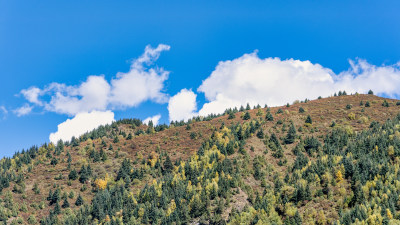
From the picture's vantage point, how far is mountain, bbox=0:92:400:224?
322 ft

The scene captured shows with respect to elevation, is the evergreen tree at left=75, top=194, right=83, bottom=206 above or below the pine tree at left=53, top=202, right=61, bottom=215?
above

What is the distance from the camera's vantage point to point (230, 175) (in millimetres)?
116750

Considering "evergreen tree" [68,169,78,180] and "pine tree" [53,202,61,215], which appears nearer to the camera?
"pine tree" [53,202,61,215]

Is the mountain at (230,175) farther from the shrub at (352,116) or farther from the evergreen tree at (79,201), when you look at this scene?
the shrub at (352,116)

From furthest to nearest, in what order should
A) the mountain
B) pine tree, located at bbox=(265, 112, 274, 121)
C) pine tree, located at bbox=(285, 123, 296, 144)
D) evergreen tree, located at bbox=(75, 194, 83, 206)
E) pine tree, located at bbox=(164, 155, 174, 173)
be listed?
pine tree, located at bbox=(265, 112, 274, 121), pine tree, located at bbox=(285, 123, 296, 144), pine tree, located at bbox=(164, 155, 174, 173), evergreen tree, located at bbox=(75, 194, 83, 206), the mountain

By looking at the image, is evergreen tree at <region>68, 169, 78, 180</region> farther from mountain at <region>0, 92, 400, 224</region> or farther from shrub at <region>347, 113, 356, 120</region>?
shrub at <region>347, 113, 356, 120</region>

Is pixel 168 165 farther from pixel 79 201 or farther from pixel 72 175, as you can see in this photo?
pixel 72 175

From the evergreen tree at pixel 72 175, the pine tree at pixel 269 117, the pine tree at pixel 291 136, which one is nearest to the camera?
the evergreen tree at pixel 72 175

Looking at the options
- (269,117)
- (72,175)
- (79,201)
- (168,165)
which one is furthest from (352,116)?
(72,175)

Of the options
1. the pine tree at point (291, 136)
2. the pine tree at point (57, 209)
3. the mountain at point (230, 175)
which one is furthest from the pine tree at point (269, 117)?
the pine tree at point (57, 209)

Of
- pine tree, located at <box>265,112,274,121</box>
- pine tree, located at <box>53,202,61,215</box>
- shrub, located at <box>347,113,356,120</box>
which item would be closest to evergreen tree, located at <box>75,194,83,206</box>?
pine tree, located at <box>53,202,61,215</box>

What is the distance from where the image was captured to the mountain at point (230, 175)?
9812 centimetres

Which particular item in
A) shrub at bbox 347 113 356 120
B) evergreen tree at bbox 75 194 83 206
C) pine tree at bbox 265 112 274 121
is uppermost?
pine tree at bbox 265 112 274 121

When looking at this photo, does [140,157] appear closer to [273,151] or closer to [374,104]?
[273,151]
